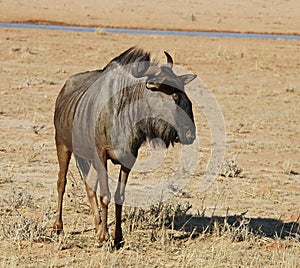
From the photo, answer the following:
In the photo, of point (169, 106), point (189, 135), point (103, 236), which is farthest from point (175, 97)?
point (103, 236)

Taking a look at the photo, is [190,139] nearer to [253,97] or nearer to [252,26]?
[253,97]

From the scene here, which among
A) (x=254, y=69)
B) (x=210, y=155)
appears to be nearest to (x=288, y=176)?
(x=210, y=155)

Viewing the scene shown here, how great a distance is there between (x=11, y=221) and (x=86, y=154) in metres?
0.90

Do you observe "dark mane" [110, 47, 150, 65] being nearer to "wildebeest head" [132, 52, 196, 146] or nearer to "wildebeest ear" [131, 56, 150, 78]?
"wildebeest ear" [131, 56, 150, 78]

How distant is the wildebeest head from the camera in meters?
5.59

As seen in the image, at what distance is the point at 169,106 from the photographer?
562cm

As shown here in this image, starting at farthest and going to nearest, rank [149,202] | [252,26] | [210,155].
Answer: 1. [252,26]
2. [210,155]
3. [149,202]

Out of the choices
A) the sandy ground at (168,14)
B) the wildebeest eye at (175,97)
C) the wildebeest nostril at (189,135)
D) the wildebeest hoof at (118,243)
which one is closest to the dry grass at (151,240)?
the wildebeest hoof at (118,243)

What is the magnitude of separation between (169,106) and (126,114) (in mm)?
384

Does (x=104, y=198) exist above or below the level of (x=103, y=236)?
above

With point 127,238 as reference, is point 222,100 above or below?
below

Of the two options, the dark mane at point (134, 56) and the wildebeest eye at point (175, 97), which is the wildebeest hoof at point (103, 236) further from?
the dark mane at point (134, 56)

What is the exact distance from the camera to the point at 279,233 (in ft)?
22.4

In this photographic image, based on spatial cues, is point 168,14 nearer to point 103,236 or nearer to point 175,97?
point 103,236
